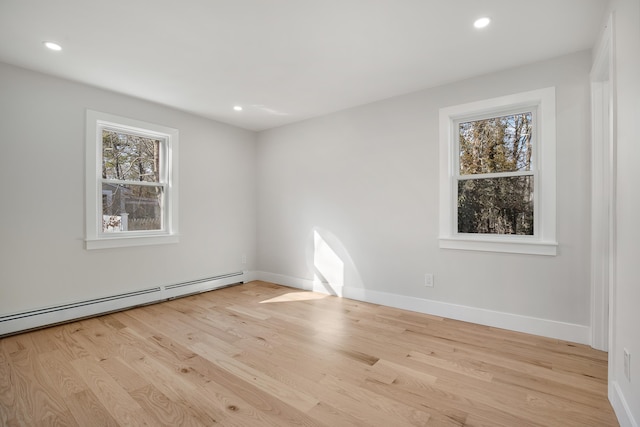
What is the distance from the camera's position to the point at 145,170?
378 centimetres

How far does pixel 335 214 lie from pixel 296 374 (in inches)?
90.2

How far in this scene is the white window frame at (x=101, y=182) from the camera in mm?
3188

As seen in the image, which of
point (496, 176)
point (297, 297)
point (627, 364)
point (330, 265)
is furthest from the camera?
point (330, 265)

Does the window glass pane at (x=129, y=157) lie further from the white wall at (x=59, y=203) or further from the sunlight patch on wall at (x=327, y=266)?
the sunlight patch on wall at (x=327, y=266)

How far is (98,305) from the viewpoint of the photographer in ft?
10.6

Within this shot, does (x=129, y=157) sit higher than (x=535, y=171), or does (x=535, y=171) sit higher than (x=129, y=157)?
(x=129, y=157)

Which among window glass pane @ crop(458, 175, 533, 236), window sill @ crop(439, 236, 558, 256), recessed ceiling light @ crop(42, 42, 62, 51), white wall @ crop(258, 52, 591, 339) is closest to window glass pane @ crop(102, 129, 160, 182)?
recessed ceiling light @ crop(42, 42, 62, 51)

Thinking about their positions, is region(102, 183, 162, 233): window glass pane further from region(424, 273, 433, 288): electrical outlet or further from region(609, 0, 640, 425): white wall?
region(609, 0, 640, 425): white wall

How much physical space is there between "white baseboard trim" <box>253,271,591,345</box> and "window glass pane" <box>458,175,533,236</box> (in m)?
0.81

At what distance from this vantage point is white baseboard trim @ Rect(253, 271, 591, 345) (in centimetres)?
255

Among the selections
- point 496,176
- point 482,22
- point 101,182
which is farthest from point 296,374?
point 101,182

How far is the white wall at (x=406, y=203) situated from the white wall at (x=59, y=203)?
132 cm

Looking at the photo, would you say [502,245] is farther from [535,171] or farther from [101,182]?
[101,182]

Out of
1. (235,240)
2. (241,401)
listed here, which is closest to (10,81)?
(235,240)
